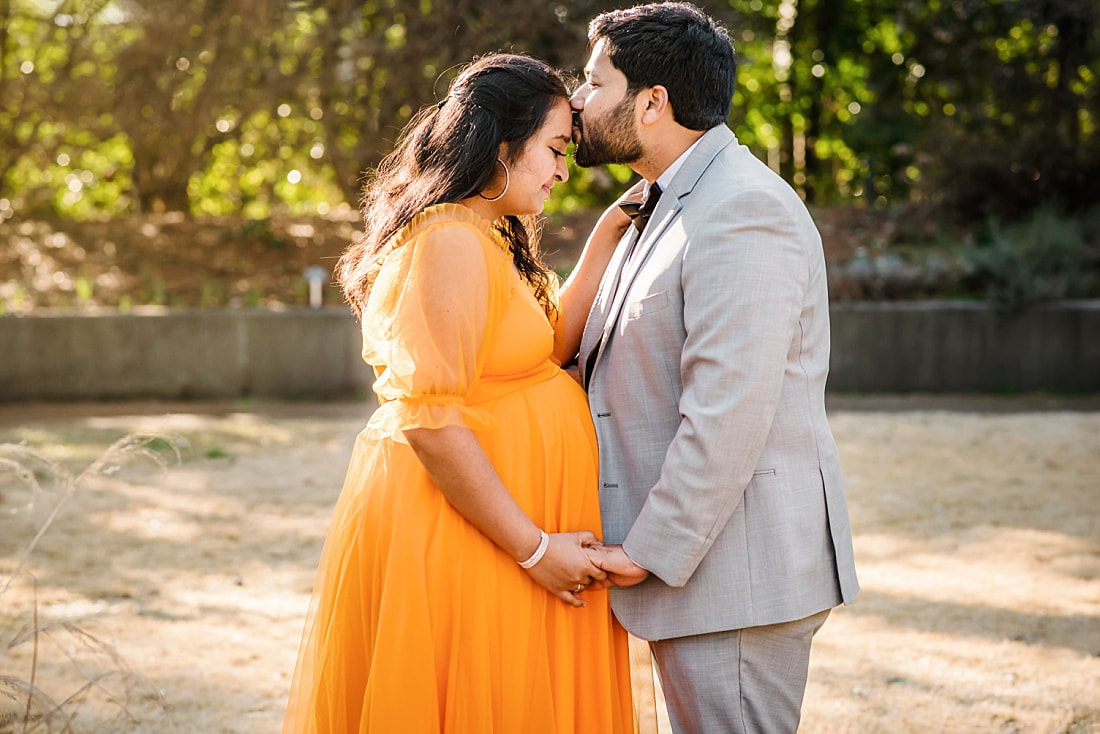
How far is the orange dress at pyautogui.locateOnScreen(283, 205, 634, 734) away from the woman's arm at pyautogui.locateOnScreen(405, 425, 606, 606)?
0.04 meters

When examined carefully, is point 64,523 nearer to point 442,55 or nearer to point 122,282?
point 122,282

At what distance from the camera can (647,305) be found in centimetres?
222

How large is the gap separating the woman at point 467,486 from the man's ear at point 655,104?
17 cm

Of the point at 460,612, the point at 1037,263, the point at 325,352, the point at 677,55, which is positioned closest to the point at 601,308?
the point at 677,55

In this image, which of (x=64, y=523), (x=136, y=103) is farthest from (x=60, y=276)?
(x=64, y=523)

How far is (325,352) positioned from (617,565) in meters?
8.31

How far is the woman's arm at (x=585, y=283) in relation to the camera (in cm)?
272

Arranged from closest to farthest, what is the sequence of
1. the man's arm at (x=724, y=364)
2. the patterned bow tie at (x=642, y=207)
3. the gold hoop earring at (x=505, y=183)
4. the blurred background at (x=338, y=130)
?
the man's arm at (x=724, y=364) → the gold hoop earring at (x=505, y=183) → the patterned bow tie at (x=642, y=207) → the blurred background at (x=338, y=130)

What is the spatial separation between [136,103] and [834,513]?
1139 centimetres

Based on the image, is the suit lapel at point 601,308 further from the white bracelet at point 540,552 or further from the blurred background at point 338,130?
the blurred background at point 338,130

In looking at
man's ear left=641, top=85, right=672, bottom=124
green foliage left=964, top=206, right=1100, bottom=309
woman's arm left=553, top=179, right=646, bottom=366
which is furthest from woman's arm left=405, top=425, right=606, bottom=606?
green foliage left=964, top=206, right=1100, bottom=309

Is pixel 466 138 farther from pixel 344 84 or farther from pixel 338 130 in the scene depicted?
pixel 338 130

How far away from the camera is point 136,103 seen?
11.9 metres

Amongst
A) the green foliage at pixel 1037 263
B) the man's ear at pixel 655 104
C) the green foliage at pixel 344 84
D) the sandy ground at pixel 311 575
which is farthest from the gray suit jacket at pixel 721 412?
the green foliage at pixel 344 84
